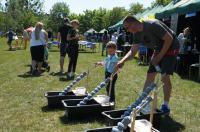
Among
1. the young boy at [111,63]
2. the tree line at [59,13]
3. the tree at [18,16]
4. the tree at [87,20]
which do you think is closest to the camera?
the young boy at [111,63]

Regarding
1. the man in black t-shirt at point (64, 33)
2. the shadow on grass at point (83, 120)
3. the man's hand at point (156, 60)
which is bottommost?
the shadow on grass at point (83, 120)

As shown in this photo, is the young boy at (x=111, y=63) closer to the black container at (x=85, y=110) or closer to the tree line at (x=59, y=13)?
the black container at (x=85, y=110)

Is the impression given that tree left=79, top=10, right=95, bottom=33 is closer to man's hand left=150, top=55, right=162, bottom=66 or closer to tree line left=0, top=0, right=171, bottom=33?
tree line left=0, top=0, right=171, bottom=33

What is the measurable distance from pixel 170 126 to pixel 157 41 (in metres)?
1.39

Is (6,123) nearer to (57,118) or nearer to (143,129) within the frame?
(57,118)

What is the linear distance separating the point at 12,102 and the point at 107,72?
2.23 m

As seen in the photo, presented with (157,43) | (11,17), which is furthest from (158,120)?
(11,17)

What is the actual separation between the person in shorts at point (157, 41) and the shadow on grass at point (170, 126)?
0.66 ft

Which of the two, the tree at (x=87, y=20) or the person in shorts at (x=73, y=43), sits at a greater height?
the tree at (x=87, y=20)

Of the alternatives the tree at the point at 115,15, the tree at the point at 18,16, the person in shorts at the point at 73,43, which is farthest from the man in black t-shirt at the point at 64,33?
the tree at the point at 115,15

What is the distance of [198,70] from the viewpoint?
12.6 m

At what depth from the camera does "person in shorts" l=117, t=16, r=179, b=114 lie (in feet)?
19.7

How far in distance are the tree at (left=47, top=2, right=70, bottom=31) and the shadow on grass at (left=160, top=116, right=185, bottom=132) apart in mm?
96369

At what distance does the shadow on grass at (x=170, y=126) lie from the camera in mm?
6008
